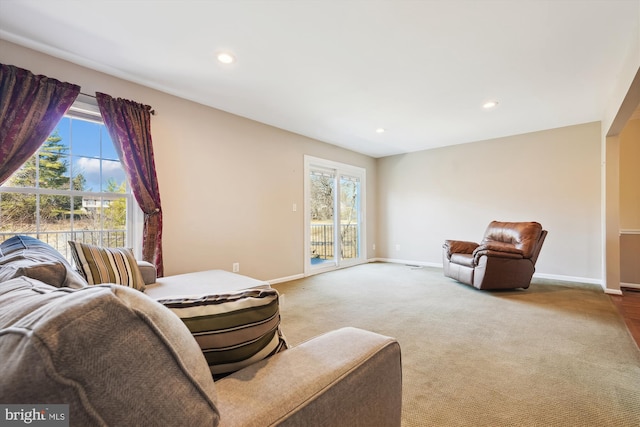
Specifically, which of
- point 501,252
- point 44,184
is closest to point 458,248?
point 501,252

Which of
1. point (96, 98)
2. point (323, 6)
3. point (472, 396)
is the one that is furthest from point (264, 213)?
point (472, 396)

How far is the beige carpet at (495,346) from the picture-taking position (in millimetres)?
1552

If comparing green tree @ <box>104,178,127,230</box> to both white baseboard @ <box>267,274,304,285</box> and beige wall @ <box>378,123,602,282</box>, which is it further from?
beige wall @ <box>378,123,602,282</box>

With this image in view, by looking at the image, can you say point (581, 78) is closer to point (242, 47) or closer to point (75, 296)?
point (242, 47)

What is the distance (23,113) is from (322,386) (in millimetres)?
2962

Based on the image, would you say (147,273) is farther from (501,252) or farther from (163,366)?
(501,252)

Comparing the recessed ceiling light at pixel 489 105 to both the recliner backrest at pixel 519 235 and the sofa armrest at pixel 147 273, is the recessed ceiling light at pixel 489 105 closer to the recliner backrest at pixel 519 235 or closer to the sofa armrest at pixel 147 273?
the recliner backrest at pixel 519 235

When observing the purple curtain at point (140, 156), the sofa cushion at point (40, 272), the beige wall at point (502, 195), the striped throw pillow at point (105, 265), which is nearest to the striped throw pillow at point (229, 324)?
the sofa cushion at point (40, 272)

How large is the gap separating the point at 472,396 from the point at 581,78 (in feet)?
10.7

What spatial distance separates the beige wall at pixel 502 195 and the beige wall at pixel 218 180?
2.50 m

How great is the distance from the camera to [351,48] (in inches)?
94.5

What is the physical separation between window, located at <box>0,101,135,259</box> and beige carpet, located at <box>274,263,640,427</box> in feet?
6.64

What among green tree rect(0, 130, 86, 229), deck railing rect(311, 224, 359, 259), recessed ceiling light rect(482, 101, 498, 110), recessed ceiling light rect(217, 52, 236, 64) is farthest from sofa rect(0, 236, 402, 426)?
deck railing rect(311, 224, 359, 259)

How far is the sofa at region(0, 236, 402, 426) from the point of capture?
0.40m
